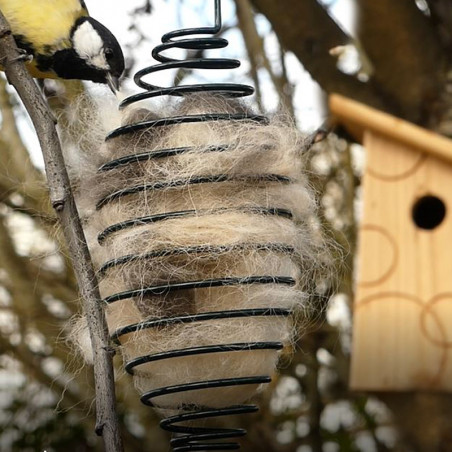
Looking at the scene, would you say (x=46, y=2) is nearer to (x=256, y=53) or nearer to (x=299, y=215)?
(x=256, y=53)

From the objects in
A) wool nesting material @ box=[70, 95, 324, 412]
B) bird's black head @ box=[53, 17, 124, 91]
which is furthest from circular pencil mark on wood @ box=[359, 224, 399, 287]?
bird's black head @ box=[53, 17, 124, 91]

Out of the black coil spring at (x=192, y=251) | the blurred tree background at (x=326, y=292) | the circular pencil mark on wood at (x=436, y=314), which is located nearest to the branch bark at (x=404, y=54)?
the blurred tree background at (x=326, y=292)

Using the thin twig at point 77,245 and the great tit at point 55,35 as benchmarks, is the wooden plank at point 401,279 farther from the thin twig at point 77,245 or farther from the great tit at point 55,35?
the great tit at point 55,35

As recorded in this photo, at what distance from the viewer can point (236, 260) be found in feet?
4.20

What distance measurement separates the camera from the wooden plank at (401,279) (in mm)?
991

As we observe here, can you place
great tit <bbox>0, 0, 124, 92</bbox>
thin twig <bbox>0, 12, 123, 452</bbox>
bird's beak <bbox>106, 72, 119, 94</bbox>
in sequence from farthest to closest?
great tit <bbox>0, 0, 124, 92</bbox> → bird's beak <bbox>106, 72, 119, 94</bbox> → thin twig <bbox>0, 12, 123, 452</bbox>

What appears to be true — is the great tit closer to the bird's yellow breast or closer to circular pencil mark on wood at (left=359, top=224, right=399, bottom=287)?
the bird's yellow breast

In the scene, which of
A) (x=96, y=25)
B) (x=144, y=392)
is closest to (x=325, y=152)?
(x=96, y=25)

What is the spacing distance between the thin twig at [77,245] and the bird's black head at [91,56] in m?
0.59

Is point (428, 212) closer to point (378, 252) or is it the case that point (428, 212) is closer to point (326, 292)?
point (378, 252)

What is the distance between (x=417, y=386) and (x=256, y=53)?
1583 mm

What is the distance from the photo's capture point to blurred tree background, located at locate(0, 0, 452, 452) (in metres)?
2.21

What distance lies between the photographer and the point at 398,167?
1.06m

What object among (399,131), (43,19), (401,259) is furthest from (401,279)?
(43,19)
